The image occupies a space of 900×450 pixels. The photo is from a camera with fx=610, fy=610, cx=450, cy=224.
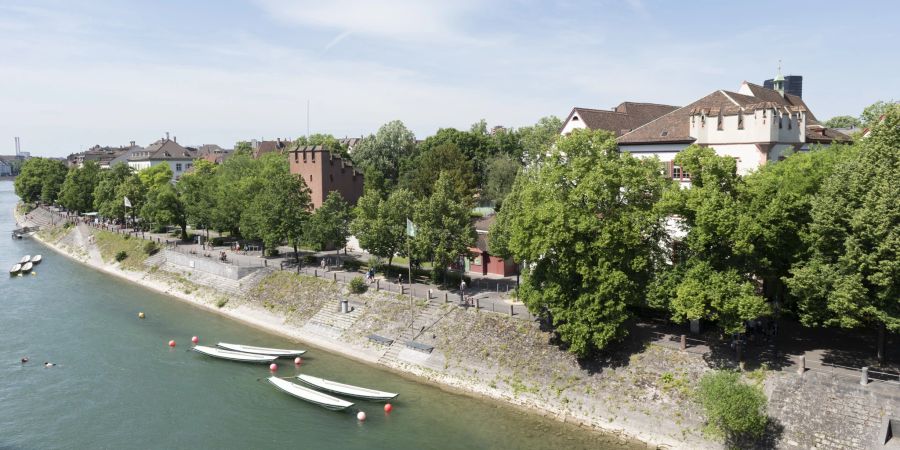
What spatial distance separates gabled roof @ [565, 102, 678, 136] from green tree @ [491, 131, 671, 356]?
1423cm

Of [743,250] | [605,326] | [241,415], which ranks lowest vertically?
[241,415]

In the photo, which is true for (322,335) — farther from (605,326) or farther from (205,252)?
(205,252)

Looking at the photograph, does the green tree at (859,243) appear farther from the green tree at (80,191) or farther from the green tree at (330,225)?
the green tree at (80,191)

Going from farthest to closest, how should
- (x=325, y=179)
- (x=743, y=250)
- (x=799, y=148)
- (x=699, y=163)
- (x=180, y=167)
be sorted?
(x=180, y=167)
(x=325, y=179)
(x=799, y=148)
(x=699, y=163)
(x=743, y=250)

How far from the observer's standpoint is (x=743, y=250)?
108ft

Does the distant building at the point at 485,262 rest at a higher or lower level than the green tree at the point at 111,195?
lower

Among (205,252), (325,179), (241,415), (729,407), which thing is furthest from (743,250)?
(205,252)

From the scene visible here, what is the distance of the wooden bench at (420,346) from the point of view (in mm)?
44812

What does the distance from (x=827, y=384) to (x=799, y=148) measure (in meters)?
22.4

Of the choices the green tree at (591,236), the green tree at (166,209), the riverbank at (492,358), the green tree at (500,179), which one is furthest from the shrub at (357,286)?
the green tree at (166,209)

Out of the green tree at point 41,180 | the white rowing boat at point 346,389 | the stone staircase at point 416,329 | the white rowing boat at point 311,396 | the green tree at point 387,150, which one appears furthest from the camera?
the green tree at point 41,180

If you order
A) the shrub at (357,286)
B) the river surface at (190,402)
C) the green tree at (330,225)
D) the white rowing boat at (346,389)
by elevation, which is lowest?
the river surface at (190,402)

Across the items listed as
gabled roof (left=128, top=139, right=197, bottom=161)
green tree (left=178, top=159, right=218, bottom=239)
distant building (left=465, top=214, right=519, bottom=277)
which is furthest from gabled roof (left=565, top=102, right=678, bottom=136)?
gabled roof (left=128, top=139, right=197, bottom=161)

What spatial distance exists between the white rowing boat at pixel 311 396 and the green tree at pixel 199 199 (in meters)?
40.7
